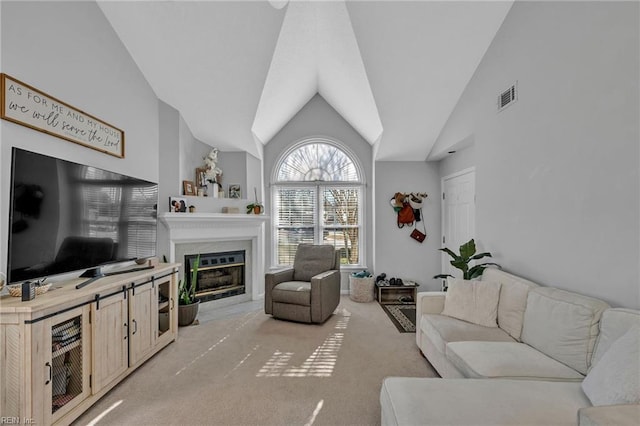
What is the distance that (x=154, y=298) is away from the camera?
8.69ft

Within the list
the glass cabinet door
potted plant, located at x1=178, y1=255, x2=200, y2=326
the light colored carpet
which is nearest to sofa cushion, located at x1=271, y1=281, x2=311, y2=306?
the light colored carpet

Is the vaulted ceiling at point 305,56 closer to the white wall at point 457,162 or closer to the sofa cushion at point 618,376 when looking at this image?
the white wall at point 457,162

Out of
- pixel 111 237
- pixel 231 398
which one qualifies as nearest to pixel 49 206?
pixel 111 237

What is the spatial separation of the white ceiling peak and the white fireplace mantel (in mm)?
1336

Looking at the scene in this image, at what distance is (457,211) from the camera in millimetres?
4129

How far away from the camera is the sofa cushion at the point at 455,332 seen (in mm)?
2113

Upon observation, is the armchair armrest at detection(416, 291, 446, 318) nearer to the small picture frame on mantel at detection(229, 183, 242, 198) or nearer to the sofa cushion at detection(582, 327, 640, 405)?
the sofa cushion at detection(582, 327, 640, 405)

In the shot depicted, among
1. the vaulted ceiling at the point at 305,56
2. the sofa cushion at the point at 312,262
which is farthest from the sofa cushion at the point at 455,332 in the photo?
the vaulted ceiling at the point at 305,56

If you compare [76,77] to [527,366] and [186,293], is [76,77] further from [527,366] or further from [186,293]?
[527,366]

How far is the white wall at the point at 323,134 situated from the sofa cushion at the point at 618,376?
3676 millimetres

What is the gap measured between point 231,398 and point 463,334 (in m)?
1.72

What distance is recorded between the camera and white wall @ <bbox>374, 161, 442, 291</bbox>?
15.4ft

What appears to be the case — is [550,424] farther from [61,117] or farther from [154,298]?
[61,117]

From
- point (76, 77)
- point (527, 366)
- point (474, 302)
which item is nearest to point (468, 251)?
point (474, 302)
